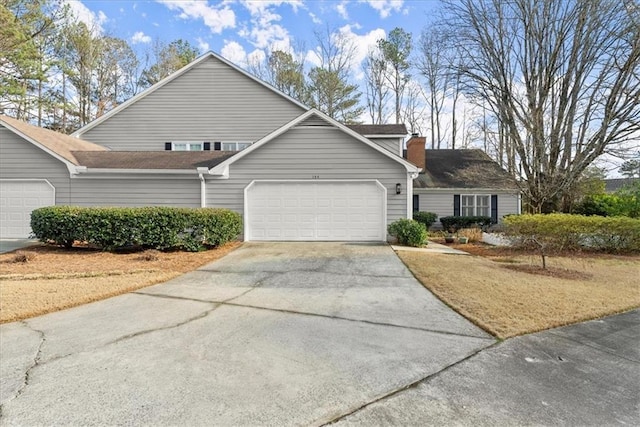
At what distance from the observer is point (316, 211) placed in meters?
12.4

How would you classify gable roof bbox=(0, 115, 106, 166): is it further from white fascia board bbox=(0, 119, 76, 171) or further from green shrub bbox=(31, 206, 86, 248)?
green shrub bbox=(31, 206, 86, 248)

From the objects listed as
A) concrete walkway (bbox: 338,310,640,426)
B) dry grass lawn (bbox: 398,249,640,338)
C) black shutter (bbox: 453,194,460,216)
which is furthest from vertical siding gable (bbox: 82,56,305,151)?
concrete walkway (bbox: 338,310,640,426)

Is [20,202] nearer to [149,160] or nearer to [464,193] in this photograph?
[149,160]

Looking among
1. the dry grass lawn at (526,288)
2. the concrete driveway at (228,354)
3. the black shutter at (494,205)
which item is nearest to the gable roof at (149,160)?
the concrete driveway at (228,354)

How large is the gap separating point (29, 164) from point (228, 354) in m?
13.3

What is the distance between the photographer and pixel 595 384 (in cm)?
308

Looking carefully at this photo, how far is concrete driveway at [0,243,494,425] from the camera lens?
2619 millimetres

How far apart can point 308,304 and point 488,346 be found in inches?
102

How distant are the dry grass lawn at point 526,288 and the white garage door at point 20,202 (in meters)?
12.7

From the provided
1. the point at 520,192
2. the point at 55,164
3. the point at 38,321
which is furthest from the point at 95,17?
the point at 520,192

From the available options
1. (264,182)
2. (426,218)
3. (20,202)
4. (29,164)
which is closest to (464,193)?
(426,218)

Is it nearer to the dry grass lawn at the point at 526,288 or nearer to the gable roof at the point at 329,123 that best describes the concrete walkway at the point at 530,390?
the dry grass lawn at the point at 526,288

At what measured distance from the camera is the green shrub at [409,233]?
1164 centimetres

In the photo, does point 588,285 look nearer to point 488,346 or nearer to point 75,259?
point 488,346
